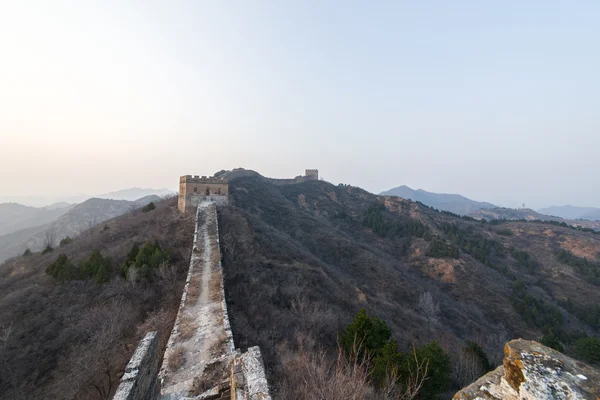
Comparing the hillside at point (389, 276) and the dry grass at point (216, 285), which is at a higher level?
the dry grass at point (216, 285)

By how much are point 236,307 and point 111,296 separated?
24.8ft

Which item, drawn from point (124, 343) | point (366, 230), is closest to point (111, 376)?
point (124, 343)

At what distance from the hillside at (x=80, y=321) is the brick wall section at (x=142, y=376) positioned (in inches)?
129

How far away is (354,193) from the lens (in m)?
88.1

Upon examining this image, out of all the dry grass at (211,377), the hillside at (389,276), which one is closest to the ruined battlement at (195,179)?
the hillside at (389,276)

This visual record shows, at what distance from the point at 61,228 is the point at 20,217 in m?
115

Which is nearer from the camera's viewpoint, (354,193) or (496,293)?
(496,293)

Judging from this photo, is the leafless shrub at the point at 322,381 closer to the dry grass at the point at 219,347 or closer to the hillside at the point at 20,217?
the dry grass at the point at 219,347

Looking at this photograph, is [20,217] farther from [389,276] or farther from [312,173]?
[389,276]

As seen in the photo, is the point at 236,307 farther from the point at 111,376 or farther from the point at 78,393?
the point at 78,393

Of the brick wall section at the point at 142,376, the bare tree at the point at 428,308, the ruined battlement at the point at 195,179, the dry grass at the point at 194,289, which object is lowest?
the bare tree at the point at 428,308

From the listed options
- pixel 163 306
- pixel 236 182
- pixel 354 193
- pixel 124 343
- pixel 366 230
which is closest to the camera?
pixel 124 343

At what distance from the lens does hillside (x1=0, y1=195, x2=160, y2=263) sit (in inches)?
2753

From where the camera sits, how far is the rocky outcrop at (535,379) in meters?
3.01
